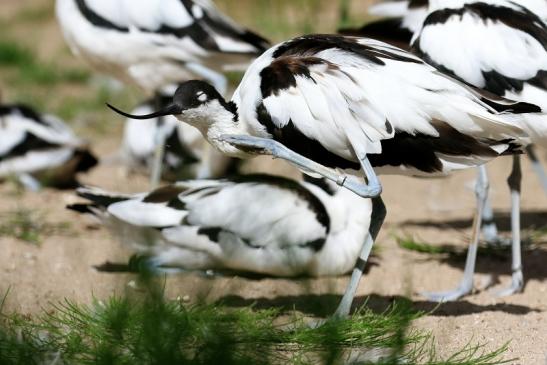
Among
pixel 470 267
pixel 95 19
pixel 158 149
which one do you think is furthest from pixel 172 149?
pixel 470 267

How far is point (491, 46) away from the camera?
356 cm

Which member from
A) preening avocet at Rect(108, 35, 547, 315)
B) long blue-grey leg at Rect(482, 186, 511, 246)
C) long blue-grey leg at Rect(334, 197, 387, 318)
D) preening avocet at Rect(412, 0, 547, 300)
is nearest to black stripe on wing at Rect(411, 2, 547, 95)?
preening avocet at Rect(412, 0, 547, 300)

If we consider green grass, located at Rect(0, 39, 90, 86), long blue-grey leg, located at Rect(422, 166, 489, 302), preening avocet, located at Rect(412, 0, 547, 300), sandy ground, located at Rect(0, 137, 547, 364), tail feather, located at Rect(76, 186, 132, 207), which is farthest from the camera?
green grass, located at Rect(0, 39, 90, 86)

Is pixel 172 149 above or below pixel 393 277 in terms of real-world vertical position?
below

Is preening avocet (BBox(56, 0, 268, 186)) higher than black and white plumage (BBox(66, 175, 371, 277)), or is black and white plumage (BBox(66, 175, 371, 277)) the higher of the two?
preening avocet (BBox(56, 0, 268, 186))

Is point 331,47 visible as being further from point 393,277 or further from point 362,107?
point 393,277

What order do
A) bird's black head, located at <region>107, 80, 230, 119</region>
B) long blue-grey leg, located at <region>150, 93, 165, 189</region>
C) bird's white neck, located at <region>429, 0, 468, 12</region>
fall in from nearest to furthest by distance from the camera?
bird's black head, located at <region>107, 80, 230, 119</region> < bird's white neck, located at <region>429, 0, 468, 12</region> < long blue-grey leg, located at <region>150, 93, 165, 189</region>

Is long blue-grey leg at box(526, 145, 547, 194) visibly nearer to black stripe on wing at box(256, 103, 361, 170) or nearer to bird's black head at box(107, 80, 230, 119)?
black stripe on wing at box(256, 103, 361, 170)

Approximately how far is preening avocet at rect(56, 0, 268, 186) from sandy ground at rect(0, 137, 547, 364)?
2.31 ft

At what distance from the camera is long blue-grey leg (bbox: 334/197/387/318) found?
10.8ft

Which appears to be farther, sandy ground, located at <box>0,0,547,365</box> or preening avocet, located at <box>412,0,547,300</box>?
preening avocet, located at <box>412,0,547,300</box>

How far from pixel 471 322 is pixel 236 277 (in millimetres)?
839

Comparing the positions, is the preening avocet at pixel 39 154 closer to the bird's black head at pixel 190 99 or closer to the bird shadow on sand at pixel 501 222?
the bird shadow on sand at pixel 501 222

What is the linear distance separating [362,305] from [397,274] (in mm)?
529
